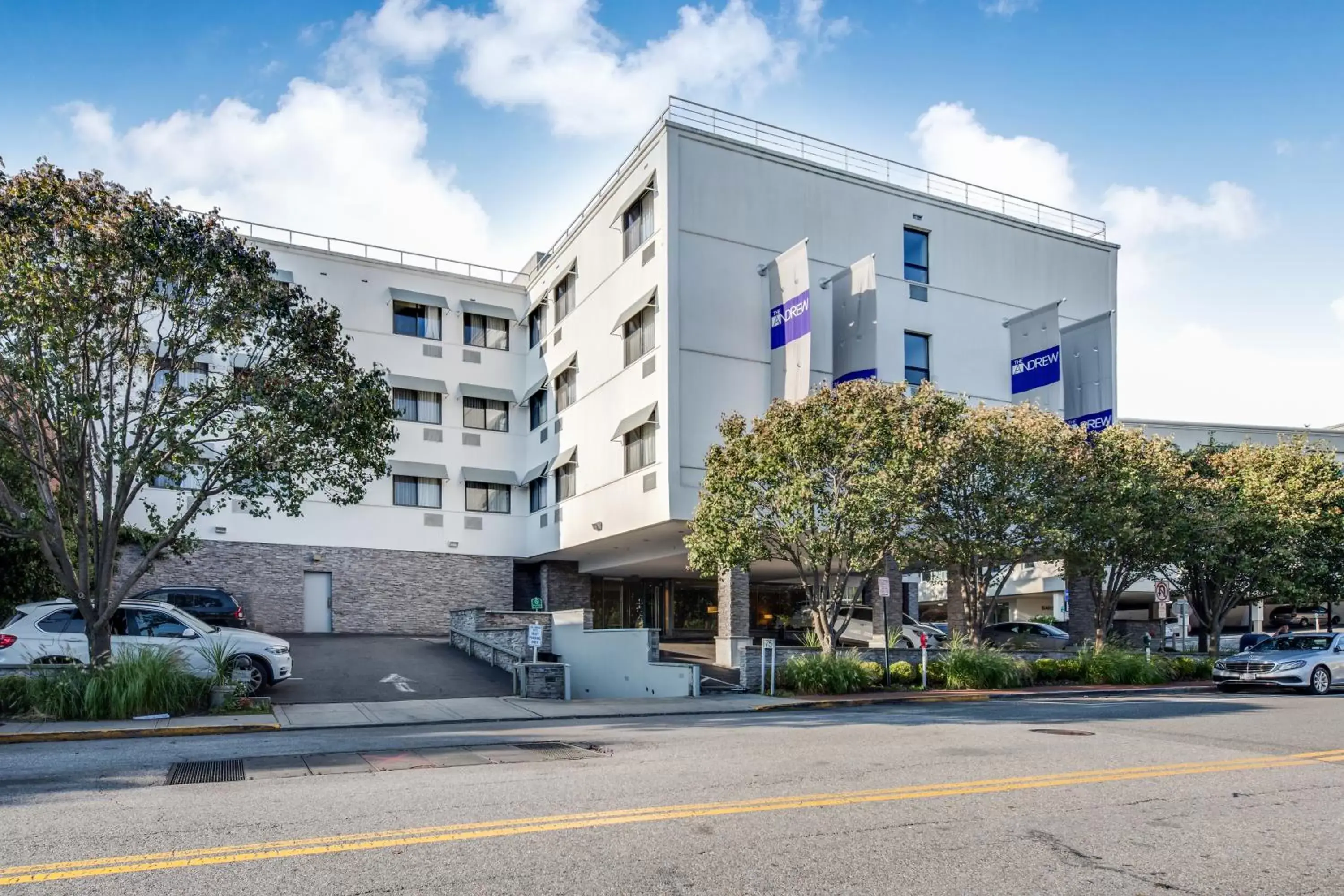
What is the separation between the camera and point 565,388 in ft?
114

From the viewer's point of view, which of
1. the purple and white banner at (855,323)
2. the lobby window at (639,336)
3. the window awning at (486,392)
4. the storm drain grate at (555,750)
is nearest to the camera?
the storm drain grate at (555,750)

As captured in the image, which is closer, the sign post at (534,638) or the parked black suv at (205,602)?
the sign post at (534,638)

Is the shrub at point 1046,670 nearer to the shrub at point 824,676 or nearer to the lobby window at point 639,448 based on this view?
the shrub at point 824,676

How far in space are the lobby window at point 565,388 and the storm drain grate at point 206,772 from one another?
23.7 meters

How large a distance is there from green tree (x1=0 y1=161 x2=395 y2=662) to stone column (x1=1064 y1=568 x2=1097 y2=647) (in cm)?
2233

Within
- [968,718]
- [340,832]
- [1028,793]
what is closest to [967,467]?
[968,718]

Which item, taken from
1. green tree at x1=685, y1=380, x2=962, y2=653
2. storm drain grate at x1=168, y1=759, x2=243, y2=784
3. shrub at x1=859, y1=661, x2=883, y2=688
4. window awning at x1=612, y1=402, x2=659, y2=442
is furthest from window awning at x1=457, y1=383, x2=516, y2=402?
storm drain grate at x1=168, y1=759, x2=243, y2=784

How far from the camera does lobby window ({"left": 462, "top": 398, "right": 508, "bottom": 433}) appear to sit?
122ft

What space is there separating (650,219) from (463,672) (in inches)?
517

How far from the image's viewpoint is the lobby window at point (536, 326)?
36969mm

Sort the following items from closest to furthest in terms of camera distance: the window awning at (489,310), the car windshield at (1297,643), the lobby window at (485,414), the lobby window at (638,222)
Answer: the car windshield at (1297,643) → the lobby window at (638,222) → the window awning at (489,310) → the lobby window at (485,414)

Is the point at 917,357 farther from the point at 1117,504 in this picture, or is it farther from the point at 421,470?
the point at 421,470

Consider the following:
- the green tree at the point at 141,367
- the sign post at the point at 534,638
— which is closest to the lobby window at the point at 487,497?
the sign post at the point at 534,638

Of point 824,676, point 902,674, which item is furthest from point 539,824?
point 902,674
